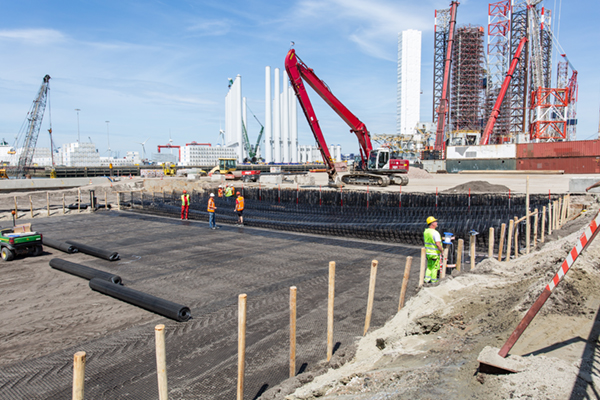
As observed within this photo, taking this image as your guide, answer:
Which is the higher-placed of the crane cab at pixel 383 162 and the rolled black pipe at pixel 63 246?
the crane cab at pixel 383 162

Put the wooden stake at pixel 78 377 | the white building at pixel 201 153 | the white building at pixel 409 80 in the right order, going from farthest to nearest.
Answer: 1. the white building at pixel 201 153
2. the white building at pixel 409 80
3. the wooden stake at pixel 78 377

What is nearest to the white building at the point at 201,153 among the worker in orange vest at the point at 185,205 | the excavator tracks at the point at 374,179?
the excavator tracks at the point at 374,179

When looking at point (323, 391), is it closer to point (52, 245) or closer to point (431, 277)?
point (431, 277)

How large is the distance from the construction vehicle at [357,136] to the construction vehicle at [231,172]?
39.1 ft

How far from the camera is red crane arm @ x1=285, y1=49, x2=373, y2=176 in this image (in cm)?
2335

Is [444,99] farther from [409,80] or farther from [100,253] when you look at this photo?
[100,253]

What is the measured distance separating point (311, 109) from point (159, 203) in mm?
12966

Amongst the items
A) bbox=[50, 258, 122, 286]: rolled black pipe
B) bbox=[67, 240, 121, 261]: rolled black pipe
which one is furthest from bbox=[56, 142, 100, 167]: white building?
bbox=[50, 258, 122, 286]: rolled black pipe

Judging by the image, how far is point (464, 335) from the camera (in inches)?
193

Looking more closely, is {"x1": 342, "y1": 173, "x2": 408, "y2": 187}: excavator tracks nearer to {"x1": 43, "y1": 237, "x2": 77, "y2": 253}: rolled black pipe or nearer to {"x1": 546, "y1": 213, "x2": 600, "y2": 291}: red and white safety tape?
{"x1": 43, "y1": 237, "x2": 77, "y2": 253}: rolled black pipe

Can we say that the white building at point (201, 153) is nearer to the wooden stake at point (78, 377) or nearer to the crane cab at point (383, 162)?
the crane cab at point (383, 162)

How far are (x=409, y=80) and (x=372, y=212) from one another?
94.8 metres

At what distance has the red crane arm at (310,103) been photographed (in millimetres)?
23352

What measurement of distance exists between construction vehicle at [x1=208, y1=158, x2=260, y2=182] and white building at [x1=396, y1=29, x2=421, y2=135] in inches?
2562
